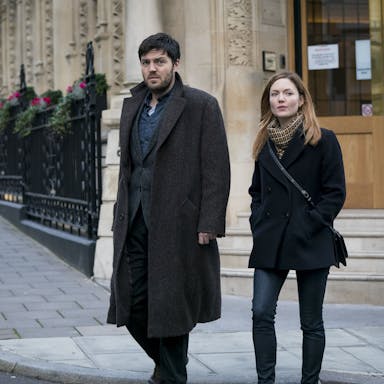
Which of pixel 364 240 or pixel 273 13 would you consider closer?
pixel 364 240

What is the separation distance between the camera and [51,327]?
7703 mm

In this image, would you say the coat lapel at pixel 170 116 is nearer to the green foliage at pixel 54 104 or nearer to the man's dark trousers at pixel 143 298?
the man's dark trousers at pixel 143 298

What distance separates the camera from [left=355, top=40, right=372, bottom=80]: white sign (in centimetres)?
1071

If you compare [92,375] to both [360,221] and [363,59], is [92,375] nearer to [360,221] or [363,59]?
[360,221]

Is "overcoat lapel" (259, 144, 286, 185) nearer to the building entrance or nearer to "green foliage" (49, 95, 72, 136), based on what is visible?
the building entrance

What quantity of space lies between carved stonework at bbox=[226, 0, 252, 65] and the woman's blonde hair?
5.13 metres

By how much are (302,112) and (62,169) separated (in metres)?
7.84

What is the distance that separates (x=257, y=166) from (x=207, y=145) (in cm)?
40

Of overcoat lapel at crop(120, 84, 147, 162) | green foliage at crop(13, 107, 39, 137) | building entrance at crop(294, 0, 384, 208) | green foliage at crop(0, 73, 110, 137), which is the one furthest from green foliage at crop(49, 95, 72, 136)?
overcoat lapel at crop(120, 84, 147, 162)

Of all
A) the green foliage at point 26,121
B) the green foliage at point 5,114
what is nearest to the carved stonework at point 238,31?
the green foliage at point 26,121

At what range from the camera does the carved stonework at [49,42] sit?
792 inches

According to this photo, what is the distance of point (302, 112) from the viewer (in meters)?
5.31

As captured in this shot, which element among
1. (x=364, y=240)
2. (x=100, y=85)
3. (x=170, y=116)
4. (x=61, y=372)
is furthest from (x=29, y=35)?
(x=170, y=116)

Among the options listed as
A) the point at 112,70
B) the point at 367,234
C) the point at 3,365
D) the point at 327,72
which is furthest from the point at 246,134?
the point at 3,365
